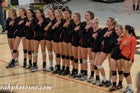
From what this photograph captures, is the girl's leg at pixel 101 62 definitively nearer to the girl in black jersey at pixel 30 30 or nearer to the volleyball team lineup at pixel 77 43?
the volleyball team lineup at pixel 77 43

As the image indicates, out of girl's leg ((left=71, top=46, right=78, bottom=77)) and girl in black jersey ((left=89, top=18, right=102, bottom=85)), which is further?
girl's leg ((left=71, top=46, right=78, bottom=77))

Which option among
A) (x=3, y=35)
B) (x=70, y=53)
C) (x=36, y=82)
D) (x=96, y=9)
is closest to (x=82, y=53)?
(x=70, y=53)

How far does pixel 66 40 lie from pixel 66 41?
0.03 meters

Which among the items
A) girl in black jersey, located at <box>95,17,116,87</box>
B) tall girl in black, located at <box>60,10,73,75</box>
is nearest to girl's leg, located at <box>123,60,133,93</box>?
girl in black jersey, located at <box>95,17,116,87</box>

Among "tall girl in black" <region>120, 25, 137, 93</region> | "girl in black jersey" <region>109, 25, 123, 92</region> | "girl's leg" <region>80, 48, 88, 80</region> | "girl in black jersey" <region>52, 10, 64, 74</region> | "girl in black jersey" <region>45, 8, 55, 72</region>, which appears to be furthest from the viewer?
"girl in black jersey" <region>45, 8, 55, 72</region>

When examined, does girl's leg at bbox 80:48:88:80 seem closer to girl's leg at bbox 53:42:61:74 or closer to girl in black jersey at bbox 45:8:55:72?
girl's leg at bbox 53:42:61:74

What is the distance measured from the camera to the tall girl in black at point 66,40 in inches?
401

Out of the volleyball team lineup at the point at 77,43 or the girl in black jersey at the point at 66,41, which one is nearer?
the volleyball team lineup at the point at 77,43

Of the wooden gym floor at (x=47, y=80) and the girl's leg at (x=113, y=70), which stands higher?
the girl's leg at (x=113, y=70)

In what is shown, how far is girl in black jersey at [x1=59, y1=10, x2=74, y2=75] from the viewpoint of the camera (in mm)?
10203

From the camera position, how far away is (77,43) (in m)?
10.1

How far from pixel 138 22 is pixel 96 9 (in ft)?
14.0

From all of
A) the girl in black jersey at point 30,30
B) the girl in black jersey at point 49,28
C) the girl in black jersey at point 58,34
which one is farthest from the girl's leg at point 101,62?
the girl in black jersey at point 30,30

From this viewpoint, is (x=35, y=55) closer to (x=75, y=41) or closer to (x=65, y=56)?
(x=65, y=56)
